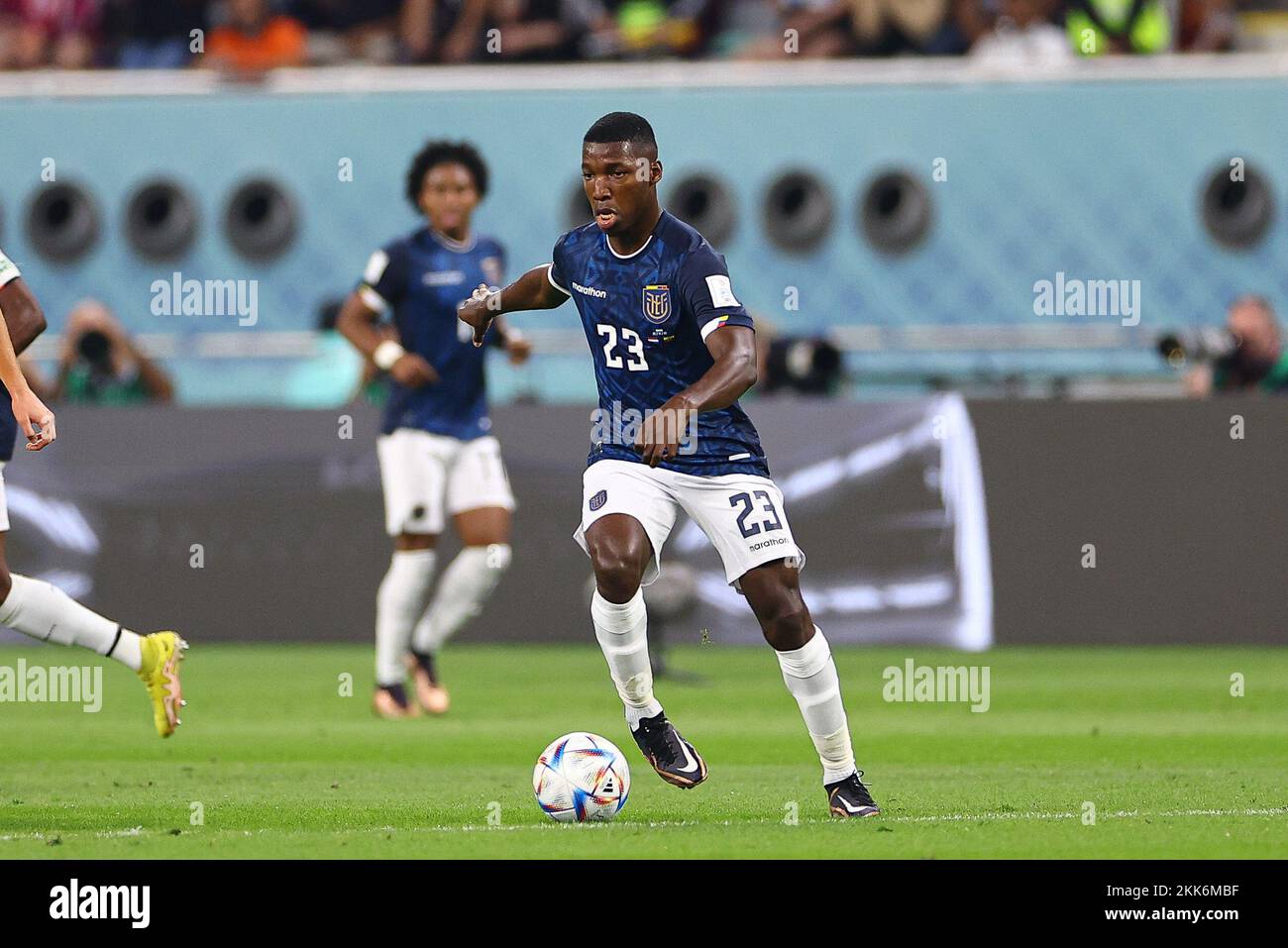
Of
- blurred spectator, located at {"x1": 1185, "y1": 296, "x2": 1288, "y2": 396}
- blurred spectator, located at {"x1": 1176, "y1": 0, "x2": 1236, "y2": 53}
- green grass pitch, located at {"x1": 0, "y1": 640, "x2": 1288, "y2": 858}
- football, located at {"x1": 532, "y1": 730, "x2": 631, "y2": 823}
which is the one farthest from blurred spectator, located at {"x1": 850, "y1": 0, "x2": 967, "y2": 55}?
football, located at {"x1": 532, "y1": 730, "x2": 631, "y2": 823}

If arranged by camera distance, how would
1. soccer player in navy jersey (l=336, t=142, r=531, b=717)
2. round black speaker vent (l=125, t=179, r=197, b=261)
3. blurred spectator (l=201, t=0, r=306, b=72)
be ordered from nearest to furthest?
1. soccer player in navy jersey (l=336, t=142, r=531, b=717)
2. blurred spectator (l=201, t=0, r=306, b=72)
3. round black speaker vent (l=125, t=179, r=197, b=261)

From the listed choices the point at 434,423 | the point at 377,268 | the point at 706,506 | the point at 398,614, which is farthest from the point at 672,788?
the point at 377,268

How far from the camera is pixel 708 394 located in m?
7.74

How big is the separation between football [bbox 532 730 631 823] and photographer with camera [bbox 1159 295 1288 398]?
8.89 metres

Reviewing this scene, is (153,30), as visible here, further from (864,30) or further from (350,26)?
(864,30)

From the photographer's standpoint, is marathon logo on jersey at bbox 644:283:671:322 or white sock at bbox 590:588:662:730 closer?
marathon logo on jersey at bbox 644:283:671:322

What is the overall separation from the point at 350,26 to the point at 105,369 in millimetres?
4980

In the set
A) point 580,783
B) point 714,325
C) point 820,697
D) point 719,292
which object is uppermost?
point 719,292

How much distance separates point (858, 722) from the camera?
11906 millimetres

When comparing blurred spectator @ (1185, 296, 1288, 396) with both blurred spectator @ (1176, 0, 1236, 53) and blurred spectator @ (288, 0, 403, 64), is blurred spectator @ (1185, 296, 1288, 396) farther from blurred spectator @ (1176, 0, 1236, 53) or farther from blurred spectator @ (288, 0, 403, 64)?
blurred spectator @ (288, 0, 403, 64)

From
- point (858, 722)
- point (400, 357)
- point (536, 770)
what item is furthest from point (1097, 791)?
point (400, 357)

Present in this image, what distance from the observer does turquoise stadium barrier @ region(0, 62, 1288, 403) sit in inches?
762

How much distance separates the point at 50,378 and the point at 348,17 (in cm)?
433
